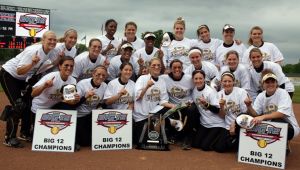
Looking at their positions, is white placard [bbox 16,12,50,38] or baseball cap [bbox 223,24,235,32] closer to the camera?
baseball cap [bbox 223,24,235,32]

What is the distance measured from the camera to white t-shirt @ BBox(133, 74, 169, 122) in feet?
23.9

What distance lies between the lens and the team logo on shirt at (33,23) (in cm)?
2714

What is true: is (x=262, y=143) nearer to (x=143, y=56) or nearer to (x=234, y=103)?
(x=234, y=103)

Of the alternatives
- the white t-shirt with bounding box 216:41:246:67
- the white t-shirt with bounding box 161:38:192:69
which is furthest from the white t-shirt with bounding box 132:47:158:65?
the white t-shirt with bounding box 216:41:246:67

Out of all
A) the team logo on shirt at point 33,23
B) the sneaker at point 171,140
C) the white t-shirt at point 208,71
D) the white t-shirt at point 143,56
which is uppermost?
the team logo on shirt at point 33,23

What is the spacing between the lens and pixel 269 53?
7.94 m

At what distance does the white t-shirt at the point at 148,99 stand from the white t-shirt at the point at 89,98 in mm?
716

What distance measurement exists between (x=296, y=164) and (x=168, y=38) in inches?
169

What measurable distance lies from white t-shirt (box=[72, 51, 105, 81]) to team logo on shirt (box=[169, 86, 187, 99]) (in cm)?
168

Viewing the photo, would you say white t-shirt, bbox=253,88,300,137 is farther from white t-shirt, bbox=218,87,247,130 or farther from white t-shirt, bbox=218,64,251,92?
white t-shirt, bbox=218,64,251,92

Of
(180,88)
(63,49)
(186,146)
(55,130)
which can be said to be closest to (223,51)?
(180,88)

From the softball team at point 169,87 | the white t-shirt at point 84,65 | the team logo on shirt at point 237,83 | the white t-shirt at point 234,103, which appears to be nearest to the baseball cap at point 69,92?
the softball team at point 169,87

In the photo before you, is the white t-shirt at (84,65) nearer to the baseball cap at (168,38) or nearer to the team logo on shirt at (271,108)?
the baseball cap at (168,38)

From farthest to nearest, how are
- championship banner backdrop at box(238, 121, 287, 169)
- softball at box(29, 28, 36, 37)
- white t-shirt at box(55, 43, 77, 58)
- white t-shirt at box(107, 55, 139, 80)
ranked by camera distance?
softball at box(29, 28, 36, 37) → white t-shirt at box(107, 55, 139, 80) → white t-shirt at box(55, 43, 77, 58) → championship banner backdrop at box(238, 121, 287, 169)
